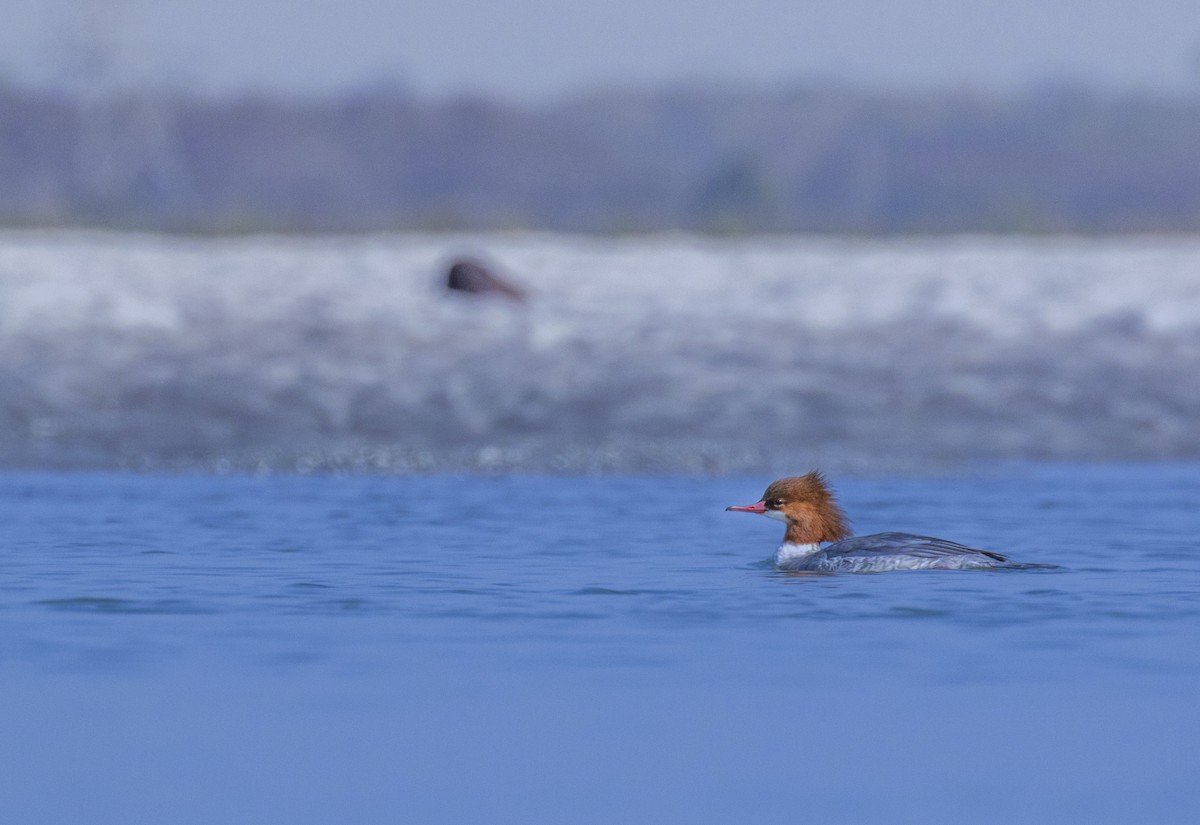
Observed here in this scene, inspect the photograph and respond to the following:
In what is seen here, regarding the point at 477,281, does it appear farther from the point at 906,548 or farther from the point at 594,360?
the point at 906,548

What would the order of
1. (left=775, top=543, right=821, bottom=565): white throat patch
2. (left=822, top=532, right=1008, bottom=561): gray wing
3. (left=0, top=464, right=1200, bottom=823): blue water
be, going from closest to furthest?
(left=0, top=464, right=1200, bottom=823): blue water < (left=822, top=532, right=1008, bottom=561): gray wing < (left=775, top=543, right=821, bottom=565): white throat patch

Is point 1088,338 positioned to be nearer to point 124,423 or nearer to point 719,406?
point 719,406

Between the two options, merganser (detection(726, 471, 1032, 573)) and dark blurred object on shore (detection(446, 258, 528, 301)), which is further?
dark blurred object on shore (detection(446, 258, 528, 301))

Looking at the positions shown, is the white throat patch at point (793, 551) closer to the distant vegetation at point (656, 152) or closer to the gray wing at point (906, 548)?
the gray wing at point (906, 548)

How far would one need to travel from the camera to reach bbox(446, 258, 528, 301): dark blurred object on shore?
19766 mm

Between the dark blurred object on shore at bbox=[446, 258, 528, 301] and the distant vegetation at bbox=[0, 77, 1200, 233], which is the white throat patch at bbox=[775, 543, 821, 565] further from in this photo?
the distant vegetation at bbox=[0, 77, 1200, 233]

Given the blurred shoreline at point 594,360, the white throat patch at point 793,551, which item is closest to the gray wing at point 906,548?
the white throat patch at point 793,551

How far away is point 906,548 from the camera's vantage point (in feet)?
30.7

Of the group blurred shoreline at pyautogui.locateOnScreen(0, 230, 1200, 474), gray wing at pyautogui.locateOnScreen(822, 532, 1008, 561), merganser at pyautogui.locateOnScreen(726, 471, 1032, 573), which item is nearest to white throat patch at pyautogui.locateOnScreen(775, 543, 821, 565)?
merganser at pyautogui.locateOnScreen(726, 471, 1032, 573)

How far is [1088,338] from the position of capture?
18.1 meters

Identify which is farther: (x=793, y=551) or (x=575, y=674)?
(x=793, y=551)

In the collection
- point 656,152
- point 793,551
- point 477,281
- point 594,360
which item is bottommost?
point 793,551

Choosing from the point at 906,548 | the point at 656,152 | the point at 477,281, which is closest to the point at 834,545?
the point at 906,548

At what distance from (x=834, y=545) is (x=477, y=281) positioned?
1041 centimetres
